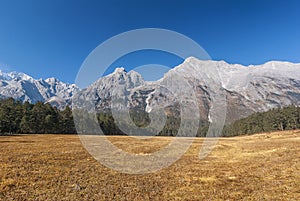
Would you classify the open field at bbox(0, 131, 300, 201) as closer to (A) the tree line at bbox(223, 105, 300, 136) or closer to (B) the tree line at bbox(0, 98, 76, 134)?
(B) the tree line at bbox(0, 98, 76, 134)

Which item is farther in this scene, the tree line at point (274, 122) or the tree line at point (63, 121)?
the tree line at point (274, 122)

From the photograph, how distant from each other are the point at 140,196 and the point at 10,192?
906 centimetres

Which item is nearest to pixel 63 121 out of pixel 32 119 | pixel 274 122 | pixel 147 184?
pixel 32 119

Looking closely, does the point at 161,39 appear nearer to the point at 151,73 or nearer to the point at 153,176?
the point at 151,73

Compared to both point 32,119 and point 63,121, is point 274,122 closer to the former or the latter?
point 63,121

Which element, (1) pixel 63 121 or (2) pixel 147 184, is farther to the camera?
(1) pixel 63 121

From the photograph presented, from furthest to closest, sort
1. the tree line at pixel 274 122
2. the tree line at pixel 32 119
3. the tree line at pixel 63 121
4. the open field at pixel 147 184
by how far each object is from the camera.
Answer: the tree line at pixel 274 122 < the tree line at pixel 63 121 < the tree line at pixel 32 119 < the open field at pixel 147 184

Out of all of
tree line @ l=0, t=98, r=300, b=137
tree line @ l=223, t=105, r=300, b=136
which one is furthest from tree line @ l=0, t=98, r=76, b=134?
tree line @ l=223, t=105, r=300, b=136

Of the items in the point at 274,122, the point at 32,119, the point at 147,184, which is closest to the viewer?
the point at 147,184

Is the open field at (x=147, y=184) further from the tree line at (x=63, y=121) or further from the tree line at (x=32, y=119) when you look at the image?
the tree line at (x=32, y=119)

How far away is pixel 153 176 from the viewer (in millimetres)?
21953

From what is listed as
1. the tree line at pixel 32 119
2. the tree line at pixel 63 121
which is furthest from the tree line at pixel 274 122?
the tree line at pixel 32 119

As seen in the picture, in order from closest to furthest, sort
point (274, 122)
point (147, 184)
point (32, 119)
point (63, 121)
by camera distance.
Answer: point (147, 184)
point (32, 119)
point (63, 121)
point (274, 122)

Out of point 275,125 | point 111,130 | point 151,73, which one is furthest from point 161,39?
point 275,125
